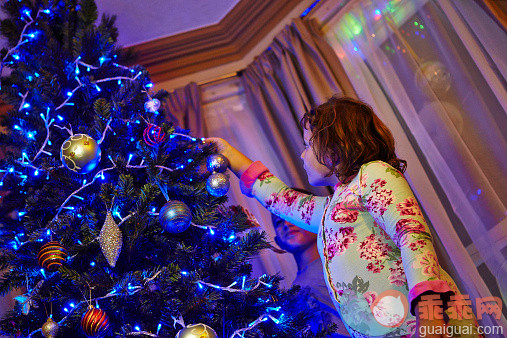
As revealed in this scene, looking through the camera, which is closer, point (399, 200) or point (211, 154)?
point (399, 200)

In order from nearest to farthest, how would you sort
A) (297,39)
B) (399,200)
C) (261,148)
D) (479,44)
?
(399,200) → (479,44) → (297,39) → (261,148)

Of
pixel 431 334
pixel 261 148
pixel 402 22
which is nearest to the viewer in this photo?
pixel 431 334

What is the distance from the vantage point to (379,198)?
3.77ft

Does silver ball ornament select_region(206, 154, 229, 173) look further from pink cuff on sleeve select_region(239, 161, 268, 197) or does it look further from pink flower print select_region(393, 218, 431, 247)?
pink flower print select_region(393, 218, 431, 247)

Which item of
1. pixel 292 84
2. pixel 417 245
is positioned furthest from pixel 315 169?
pixel 292 84

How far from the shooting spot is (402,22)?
2.08m

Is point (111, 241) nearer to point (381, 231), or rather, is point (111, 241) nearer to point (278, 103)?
point (381, 231)

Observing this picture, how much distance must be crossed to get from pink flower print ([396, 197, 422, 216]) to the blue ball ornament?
0.52 metres

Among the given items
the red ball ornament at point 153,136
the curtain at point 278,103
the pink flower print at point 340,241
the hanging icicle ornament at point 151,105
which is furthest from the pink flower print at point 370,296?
the curtain at point 278,103

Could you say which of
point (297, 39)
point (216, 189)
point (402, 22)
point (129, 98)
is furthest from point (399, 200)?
point (297, 39)

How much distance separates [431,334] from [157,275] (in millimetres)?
630

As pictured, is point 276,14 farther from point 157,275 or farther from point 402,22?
point 157,275

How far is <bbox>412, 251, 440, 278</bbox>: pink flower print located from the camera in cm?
98

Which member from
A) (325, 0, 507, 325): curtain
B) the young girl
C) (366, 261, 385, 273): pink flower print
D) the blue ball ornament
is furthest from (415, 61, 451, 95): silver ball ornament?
the blue ball ornament
